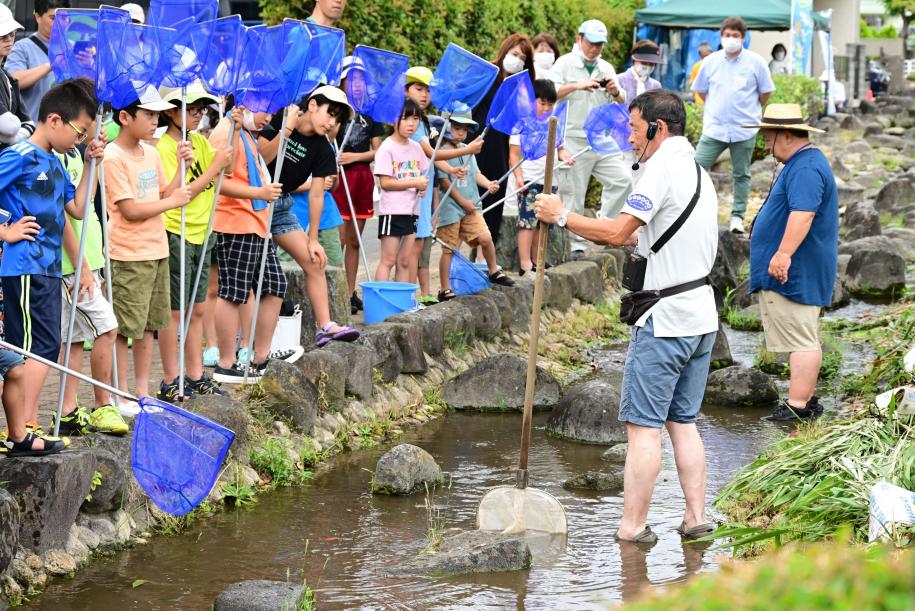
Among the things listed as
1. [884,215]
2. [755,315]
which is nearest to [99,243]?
[755,315]

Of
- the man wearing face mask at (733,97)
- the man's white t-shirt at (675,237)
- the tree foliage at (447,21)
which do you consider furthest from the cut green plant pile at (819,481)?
the tree foliage at (447,21)

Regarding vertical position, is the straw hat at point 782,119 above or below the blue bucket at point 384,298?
above

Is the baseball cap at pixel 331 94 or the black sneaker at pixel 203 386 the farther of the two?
the baseball cap at pixel 331 94

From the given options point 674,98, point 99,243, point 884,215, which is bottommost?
point 884,215

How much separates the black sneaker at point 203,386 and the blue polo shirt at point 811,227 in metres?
3.37

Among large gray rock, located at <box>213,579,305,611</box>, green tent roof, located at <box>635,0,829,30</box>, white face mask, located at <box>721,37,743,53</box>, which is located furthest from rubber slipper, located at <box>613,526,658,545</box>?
green tent roof, located at <box>635,0,829,30</box>

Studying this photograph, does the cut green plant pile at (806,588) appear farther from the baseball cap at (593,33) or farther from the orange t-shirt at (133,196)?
the baseball cap at (593,33)

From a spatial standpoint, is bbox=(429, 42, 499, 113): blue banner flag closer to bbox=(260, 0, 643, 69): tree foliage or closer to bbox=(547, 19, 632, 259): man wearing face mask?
bbox=(547, 19, 632, 259): man wearing face mask

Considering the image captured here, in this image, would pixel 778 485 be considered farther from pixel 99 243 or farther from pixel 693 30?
pixel 693 30

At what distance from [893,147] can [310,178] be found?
84.2 ft

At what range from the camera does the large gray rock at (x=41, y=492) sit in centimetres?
497

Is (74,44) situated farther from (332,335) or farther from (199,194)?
(332,335)

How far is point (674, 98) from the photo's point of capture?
5758mm

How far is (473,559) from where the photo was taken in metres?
5.32
